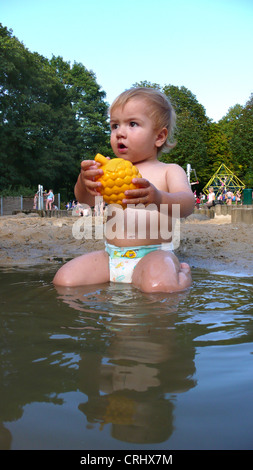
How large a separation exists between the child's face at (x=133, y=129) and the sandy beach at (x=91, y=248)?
4.59 feet

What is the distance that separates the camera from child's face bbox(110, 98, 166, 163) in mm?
3077

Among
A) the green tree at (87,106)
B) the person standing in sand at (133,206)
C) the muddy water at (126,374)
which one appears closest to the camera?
the muddy water at (126,374)

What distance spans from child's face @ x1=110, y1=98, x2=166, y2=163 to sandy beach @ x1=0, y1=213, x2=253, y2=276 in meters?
1.40

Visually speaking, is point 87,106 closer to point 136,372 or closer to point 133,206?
point 133,206

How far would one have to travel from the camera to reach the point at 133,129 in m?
3.09

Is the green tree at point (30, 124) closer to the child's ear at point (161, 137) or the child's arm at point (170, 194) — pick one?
the child's ear at point (161, 137)

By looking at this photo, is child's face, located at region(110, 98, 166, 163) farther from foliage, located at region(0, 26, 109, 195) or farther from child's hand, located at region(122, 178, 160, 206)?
foliage, located at region(0, 26, 109, 195)

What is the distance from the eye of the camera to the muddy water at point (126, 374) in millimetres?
1016

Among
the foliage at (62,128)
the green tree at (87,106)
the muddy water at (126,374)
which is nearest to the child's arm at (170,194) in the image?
the muddy water at (126,374)

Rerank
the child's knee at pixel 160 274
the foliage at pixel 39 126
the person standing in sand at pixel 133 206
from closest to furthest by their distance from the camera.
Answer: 1. the child's knee at pixel 160 274
2. the person standing in sand at pixel 133 206
3. the foliage at pixel 39 126

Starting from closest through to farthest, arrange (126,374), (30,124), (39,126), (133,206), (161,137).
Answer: (126,374), (133,206), (161,137), (30,124), (39,126)

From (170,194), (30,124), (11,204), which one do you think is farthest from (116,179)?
(30,124)

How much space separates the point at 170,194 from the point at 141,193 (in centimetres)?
47

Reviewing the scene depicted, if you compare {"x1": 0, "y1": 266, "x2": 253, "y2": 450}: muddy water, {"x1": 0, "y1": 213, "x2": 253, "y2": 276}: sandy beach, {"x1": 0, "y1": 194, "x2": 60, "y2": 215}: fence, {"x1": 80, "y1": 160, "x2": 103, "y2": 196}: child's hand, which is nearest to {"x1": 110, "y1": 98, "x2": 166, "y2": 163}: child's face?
{"x1": 80, "y1": 160, "x2": 103, "y2": 196}: child's hand
